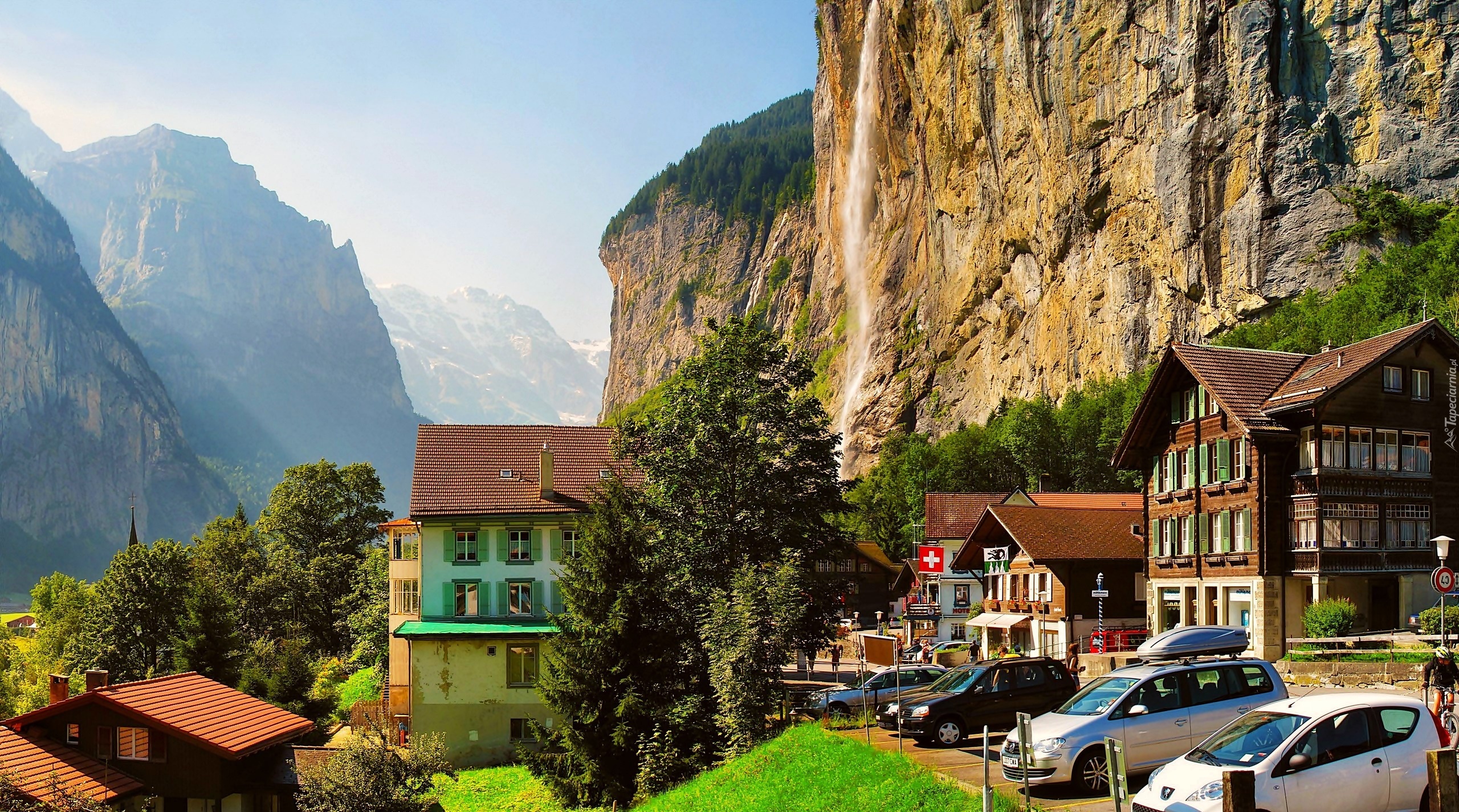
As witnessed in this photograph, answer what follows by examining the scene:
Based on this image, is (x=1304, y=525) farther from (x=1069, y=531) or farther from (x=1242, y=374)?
(x=1069, y=531)

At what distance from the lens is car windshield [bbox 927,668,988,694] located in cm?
2614

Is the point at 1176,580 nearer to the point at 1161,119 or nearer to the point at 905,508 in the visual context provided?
the point at 1161,119

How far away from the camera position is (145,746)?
122ft

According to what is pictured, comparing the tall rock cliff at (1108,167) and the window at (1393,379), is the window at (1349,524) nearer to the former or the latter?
the window at (1393,379)

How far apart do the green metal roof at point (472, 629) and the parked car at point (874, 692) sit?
14.8 m

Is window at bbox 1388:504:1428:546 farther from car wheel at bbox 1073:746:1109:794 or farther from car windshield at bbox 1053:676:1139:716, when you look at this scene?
car wheel at bbox 1073:746:1109:794

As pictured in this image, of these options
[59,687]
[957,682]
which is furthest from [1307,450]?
[59,687]

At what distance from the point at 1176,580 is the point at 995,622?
36.3 ft

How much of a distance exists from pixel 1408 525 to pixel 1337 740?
1273 inches

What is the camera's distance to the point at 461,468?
2122 inches

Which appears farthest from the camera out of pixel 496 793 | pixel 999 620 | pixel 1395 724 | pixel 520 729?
pixel 999 620

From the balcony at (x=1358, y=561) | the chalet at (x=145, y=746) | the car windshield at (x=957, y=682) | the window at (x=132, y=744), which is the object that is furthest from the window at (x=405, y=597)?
the balcony at (x=1358, y=561)

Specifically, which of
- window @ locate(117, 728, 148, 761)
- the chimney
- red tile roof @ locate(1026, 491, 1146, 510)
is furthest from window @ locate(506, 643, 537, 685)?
red tile roof @ locate(1026, 491, 1146, 510)

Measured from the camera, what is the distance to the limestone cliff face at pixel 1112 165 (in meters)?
83.9
